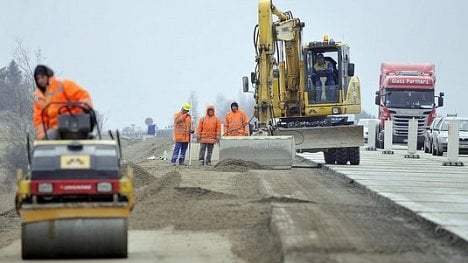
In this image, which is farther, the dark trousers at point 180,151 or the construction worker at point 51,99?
the dark trousers at point 180,151

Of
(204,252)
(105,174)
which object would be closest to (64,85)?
(105,174)

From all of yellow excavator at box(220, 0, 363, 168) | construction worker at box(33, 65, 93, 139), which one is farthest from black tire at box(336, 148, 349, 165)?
construction worker at box(33, 65, 93, 139)

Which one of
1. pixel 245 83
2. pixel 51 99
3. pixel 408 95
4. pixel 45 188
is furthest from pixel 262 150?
pixel 408 95

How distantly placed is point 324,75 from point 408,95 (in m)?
21.3

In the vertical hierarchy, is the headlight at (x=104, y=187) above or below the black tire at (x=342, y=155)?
above

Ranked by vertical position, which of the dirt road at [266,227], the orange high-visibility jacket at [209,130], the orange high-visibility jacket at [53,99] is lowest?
the dirt road at [266,227]

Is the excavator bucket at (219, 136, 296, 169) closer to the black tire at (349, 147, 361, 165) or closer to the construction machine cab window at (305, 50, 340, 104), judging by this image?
the black tire at (349, 147, 361, 165)

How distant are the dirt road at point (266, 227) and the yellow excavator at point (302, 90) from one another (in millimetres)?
8314

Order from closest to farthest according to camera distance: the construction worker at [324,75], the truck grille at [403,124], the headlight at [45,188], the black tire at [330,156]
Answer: the headlight at [45,188], the black tire at [330,156], the construction worker at [324,75], the truck grille at [403,124]

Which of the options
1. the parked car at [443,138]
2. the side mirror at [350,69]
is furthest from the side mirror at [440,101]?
the side mirror at [350,69]

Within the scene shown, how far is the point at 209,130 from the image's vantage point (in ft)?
108

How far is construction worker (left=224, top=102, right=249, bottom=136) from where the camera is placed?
33.1 metres

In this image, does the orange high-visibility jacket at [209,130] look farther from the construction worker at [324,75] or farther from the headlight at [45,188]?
the headlight at [45,188]

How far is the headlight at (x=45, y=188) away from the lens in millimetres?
11477
